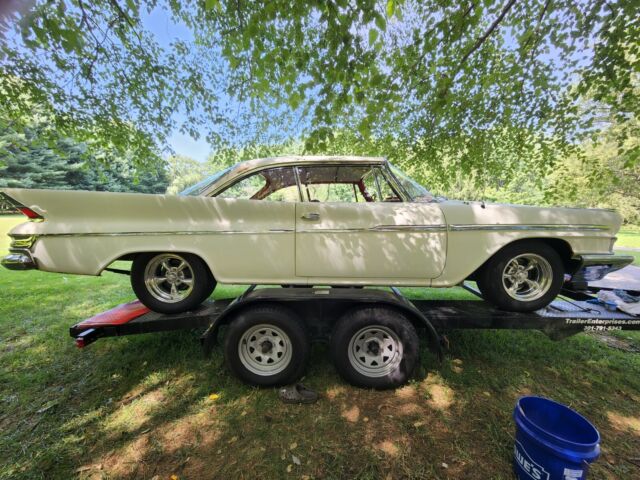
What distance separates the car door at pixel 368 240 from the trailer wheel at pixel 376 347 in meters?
0.44

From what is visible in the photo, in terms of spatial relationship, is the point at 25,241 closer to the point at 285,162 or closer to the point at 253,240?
the point at 253,240

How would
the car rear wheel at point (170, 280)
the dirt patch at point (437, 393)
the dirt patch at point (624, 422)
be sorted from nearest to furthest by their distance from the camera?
the dirt patch at point (624, 422), the dirt patch at point (437, 393), the car rear wheel at point (170, 280)

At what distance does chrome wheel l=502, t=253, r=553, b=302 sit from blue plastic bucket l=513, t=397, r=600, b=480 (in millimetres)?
1138

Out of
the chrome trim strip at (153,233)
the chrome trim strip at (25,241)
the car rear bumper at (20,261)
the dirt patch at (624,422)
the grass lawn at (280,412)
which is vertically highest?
the chrome trim strip at (153,233)

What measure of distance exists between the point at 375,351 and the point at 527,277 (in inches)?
72.6

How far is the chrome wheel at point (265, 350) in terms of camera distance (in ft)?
8.86

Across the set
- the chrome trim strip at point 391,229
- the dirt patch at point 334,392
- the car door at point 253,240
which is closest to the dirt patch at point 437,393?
the dirt patch at point 334,392

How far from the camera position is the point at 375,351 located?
276cm

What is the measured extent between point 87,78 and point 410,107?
637 cm

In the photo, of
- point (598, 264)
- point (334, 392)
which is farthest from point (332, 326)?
point (598, 264)

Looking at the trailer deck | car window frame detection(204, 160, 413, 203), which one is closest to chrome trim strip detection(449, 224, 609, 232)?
car window frame detection(204, 160, 413, 203)

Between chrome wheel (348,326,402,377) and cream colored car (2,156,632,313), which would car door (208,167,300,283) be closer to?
cream colored car (2,156,632,313)

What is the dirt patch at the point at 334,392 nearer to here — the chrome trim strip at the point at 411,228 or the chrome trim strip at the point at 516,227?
the chrome trim strip at the point at 411,228

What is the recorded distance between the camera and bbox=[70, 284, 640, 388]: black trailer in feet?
8.64
